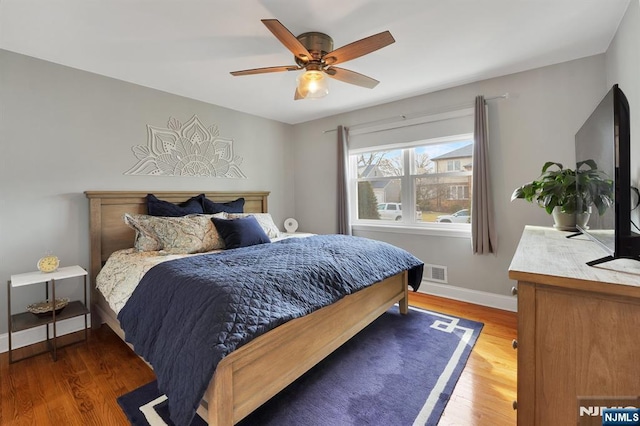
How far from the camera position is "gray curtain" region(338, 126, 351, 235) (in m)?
3.94

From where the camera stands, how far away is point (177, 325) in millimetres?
1422

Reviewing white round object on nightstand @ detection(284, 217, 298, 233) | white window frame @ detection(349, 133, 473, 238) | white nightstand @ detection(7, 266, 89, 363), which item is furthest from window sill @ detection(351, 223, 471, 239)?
white nightstand @ detection(7, 266, 89, 363)

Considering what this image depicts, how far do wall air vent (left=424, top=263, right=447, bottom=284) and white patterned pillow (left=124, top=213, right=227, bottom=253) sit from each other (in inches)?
95.4

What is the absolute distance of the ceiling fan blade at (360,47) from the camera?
5.26ft

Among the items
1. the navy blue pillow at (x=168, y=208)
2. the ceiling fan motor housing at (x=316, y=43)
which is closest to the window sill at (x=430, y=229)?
the navy blue pillow at (x=168, y=208)

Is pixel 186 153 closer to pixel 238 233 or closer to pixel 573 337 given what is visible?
pixel 238 233

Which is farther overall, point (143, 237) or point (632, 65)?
point (143, 237)

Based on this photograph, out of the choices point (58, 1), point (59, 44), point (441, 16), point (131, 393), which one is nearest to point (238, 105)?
point (59, 44)

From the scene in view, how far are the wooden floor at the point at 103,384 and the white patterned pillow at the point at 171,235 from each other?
2.83 feet

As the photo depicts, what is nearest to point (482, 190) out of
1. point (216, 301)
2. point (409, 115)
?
point (409, 115)

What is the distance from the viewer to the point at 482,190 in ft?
9.45

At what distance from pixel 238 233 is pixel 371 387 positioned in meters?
1.66

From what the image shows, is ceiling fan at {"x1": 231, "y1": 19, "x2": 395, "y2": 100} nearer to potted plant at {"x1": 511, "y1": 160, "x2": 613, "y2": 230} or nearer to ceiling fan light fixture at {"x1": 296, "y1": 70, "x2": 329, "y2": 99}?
ceiling fan light fixture at {"x1": 296, "y1": 70, "x2": 329, "y2": 99}

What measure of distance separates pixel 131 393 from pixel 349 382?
1.36m
